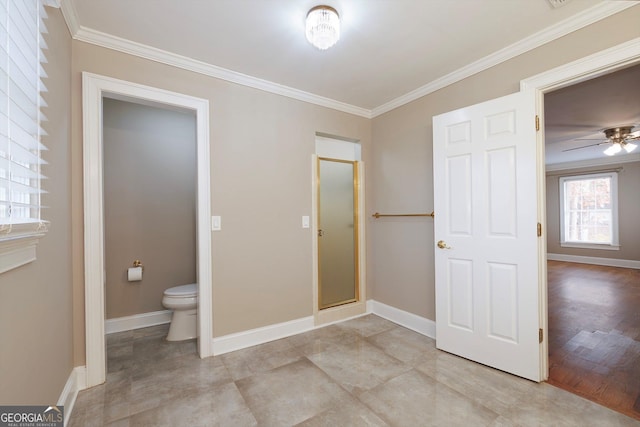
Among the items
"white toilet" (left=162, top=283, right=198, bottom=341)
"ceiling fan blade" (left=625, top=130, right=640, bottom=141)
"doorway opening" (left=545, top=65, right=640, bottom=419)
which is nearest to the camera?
"doorway opening" (left=545, top=65, right=640, bottom=419)

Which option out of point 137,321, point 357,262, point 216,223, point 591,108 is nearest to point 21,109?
point 216,223

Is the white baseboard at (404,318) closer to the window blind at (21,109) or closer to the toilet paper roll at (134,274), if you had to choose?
the toilet paper roll at (134,274)

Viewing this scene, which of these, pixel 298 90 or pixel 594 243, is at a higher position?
pixel 298 90

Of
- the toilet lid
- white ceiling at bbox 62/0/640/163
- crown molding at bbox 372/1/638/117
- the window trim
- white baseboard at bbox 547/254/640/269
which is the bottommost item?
white baseboard at bbox 547/254/640/269

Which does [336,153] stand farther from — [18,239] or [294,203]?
[18,239]

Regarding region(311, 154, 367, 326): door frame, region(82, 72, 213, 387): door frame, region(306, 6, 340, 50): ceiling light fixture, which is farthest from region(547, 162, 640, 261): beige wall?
region(82, 72, 213, 387): door frame

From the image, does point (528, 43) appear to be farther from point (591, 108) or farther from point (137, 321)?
point (137, 321)

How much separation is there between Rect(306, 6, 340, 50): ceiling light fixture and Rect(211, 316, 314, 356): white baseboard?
2.46 m

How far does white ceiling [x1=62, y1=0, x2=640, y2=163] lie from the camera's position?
1.72m

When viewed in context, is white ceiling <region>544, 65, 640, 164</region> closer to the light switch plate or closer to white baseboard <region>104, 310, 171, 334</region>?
the light switch plate

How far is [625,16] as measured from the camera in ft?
5.46

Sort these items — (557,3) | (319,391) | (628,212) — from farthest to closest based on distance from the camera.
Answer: (628,212) → (319,391) → (557,3)

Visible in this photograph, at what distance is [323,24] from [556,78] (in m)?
1.66

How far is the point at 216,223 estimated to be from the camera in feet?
7.99
